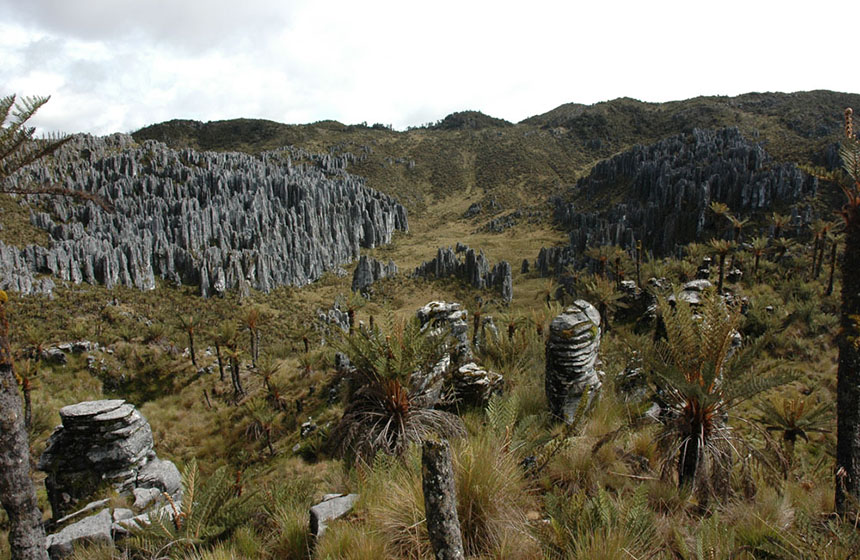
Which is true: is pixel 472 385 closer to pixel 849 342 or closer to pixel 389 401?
pixel 389 401

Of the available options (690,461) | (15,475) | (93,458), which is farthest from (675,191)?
(15,475)

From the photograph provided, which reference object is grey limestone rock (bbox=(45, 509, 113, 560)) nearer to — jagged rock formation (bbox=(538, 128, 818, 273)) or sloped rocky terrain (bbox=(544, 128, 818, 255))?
jagged rock formation (bbox=(538, 128, 818, 273))

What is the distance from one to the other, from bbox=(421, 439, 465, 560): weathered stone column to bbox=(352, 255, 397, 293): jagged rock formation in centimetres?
4219

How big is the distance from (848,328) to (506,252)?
54.6 m

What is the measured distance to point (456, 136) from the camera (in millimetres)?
123188

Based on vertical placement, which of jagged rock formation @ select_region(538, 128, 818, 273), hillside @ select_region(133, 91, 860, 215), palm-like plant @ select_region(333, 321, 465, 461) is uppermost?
hillside @ select_region(133, 91, 860, 215)

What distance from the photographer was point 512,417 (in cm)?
378

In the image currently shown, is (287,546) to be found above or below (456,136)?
below

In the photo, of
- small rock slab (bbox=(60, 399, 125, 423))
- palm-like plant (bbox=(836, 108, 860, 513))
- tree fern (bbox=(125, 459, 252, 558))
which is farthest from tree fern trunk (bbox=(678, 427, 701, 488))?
small rock slab (bbox=(60, 399, 125, 423))

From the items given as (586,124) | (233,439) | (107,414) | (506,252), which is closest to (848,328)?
(107,414)

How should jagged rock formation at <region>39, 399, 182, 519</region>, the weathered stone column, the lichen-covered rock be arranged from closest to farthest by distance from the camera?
the weathered stone column
the lichen-covered rock
jagged rock formation at <region>39, 399, 182, 519</region>

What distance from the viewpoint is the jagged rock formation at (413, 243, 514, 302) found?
41.0 m

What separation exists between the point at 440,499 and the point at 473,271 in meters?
42.0

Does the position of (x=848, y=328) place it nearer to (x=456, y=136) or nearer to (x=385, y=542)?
(x=385, y=542)
